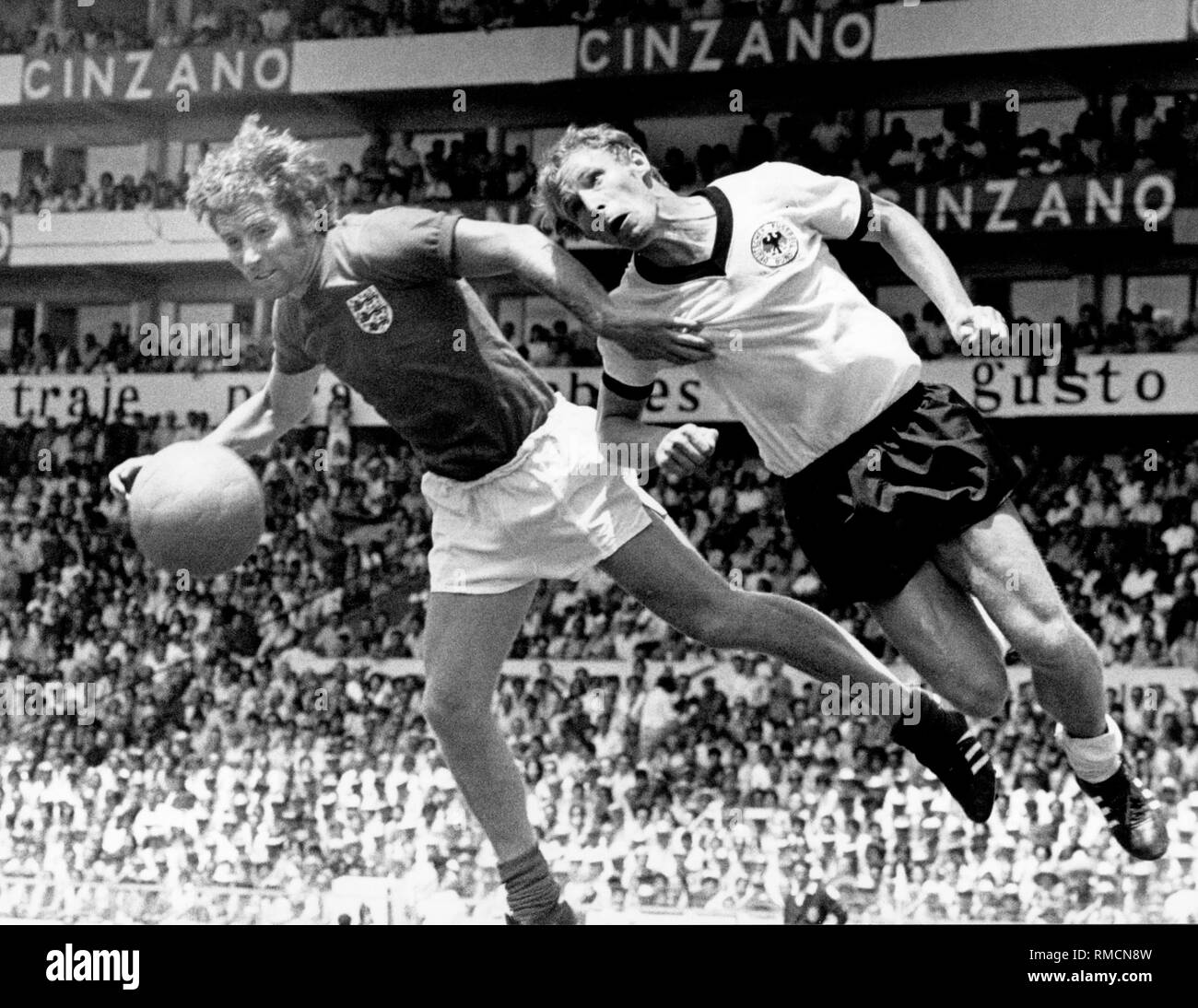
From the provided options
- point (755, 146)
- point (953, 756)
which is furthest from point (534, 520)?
point (755, 146)

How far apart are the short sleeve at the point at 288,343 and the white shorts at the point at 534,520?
0.60 meters

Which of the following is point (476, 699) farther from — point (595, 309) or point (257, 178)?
point (257, 178)

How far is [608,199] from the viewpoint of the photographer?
5188mm

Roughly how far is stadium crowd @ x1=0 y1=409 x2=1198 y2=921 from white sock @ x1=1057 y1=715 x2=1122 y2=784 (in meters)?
4.44

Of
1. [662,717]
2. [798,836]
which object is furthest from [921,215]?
[798,836]

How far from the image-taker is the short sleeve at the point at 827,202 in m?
5.43

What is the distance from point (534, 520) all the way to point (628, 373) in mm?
553

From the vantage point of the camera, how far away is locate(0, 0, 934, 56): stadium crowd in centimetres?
1920

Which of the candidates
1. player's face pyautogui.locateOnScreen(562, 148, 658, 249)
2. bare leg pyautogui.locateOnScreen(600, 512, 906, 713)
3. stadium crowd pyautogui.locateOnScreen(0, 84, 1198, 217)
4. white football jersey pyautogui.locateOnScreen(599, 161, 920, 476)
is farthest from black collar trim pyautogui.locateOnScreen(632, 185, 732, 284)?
→ stadium crowd pyautogui.locateOnScreen(0, 84, 1198, 217)

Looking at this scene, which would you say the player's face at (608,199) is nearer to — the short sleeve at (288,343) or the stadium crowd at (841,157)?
the short sleeve at (288,343)

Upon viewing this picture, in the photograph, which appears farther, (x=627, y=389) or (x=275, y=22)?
(x=275, y=22)

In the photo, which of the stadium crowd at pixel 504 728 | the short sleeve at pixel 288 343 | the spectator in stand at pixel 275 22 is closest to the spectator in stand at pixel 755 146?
the stadium crowd at pixel 504 728

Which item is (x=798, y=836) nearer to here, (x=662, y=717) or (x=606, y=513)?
(x=662, y=717)

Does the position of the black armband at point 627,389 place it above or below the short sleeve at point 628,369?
below
